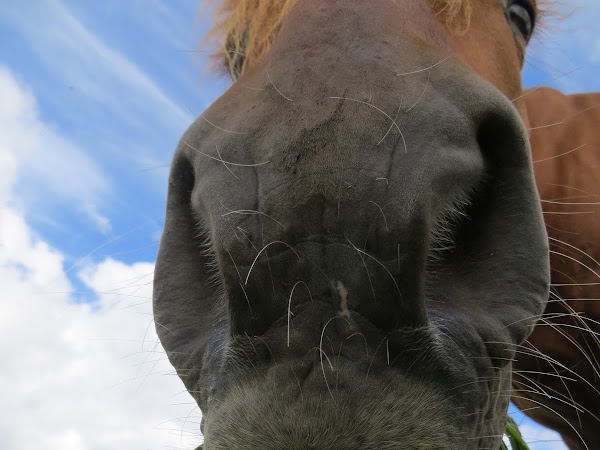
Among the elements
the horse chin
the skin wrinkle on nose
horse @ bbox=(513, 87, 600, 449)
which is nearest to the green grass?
horse @ bbox=(513, 87, 600, 449)

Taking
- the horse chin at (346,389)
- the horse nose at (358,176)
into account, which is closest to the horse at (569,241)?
the horse nose at (358,176)

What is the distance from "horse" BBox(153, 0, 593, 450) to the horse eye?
0.95 metres

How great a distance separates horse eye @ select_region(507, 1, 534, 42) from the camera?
2.29 m

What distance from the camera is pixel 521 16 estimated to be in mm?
2330

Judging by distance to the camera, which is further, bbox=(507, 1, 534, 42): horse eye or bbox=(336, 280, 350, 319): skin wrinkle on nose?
bbox=(507, 1, 534, 42): horse eye

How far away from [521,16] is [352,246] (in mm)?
1730

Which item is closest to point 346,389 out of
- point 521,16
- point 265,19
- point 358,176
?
point 358,176

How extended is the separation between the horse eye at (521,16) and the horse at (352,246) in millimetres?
949

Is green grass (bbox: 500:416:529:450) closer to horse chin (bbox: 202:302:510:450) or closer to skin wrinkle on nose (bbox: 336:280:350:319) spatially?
horse chin (bbox: 202:302:510:450)

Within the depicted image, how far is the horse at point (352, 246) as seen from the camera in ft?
3.73

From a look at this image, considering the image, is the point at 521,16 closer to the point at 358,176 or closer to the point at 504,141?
the point at 504,141

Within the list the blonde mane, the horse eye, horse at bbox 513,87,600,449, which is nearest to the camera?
the blonde mane

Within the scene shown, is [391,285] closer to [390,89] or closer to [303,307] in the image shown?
[303,307]

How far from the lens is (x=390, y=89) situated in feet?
4.17
